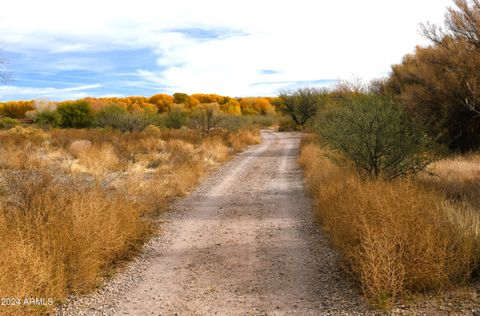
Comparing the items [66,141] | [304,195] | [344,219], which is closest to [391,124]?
[304,195]

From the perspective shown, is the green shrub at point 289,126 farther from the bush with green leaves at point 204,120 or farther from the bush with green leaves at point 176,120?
the bush with green leaves at point 204,120

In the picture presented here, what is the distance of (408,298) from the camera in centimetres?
467

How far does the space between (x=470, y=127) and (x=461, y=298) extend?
552 inches

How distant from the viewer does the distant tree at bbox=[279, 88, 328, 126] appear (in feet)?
167

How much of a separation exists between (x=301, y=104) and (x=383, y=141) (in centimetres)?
4257

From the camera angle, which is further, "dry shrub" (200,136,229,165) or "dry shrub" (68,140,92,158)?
"dry shrub" (68,140,92,158)

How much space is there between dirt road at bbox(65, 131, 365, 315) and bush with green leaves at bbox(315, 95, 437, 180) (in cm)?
193

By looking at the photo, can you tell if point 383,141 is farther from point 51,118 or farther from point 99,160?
point 51,118

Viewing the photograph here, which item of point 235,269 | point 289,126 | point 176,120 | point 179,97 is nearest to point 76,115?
point 176,120

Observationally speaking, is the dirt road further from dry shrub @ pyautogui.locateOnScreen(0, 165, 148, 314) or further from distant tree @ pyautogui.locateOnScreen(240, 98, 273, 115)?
distant tree @ pyautogui.locateOnScreen(240, 98, 273, 115)

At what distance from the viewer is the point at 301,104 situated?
5188 cm

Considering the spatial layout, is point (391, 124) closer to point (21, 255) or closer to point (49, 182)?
point (49, 182)

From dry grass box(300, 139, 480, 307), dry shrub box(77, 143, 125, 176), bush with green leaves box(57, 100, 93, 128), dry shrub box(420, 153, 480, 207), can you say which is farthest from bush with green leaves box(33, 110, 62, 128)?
dry grass box(300, 139, 480, 307)

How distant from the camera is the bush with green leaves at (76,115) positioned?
51469 millimetres
